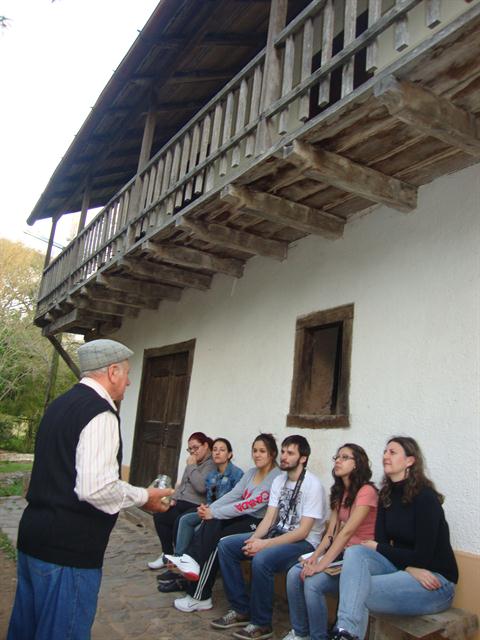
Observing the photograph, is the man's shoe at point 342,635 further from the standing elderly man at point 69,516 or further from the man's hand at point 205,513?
the man's hand at point 205,513

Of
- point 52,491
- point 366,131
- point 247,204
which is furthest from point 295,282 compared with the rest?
point 52,491

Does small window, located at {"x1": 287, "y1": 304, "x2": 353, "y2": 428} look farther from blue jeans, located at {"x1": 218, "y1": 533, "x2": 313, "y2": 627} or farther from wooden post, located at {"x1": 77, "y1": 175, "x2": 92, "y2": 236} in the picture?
wooden post, located at {"x1": 77, "y1": 175, "x2": 92, "y2": 236}

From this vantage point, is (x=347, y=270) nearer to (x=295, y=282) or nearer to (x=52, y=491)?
(x=295, y=282)

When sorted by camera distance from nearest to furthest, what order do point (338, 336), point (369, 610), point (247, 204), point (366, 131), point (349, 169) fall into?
point (369, 610), point (366, 131), point (349, 169), point (247, 204), point (338, 336)

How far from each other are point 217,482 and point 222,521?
0.75m

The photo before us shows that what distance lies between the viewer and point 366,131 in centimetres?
333

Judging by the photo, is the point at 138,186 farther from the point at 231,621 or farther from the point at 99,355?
the point at 231,621

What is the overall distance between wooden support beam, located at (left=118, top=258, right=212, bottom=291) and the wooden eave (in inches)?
78.3

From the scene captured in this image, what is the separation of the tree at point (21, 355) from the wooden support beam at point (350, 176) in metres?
18.8

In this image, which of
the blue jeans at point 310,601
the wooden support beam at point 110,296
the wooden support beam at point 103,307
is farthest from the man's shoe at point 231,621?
the wooden support beam at point 103,307

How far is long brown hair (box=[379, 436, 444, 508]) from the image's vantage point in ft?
10.6

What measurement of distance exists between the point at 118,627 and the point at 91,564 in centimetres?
195

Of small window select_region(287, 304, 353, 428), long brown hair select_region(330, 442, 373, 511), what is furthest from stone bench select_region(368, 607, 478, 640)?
small window select_region(287, 304, 353, 428)

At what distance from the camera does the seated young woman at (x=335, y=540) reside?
11.0ft
